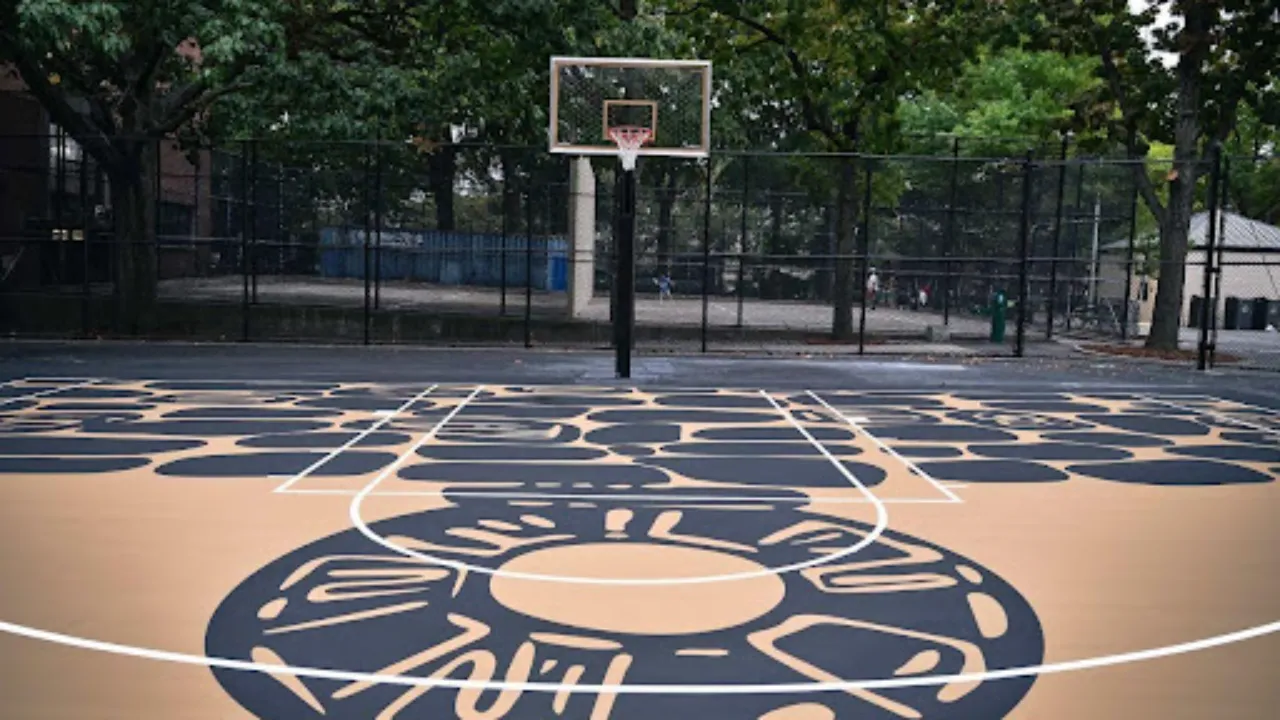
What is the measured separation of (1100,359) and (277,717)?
722 inches

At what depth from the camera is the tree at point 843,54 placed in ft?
65.4

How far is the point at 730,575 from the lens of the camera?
5902 mm

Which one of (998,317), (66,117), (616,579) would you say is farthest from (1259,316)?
(616,579)

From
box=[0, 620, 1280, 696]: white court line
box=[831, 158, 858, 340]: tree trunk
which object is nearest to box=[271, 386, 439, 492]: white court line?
box=[0, 620, 1280, 696]: white court line

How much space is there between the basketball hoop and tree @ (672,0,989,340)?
18.9ft

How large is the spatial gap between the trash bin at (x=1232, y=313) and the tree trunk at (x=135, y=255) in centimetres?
3171

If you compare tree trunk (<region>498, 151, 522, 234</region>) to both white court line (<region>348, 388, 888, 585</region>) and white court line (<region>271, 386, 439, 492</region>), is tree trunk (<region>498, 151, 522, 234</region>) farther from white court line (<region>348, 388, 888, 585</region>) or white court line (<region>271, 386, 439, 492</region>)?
white court line (<region>348, 388, 888, 585</region>)

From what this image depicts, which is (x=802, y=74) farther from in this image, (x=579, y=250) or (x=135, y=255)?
(x=135, y=255)

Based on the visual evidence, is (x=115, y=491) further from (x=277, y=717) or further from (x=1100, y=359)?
(x=1100, y=359)

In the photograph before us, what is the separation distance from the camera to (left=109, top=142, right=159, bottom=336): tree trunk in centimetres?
1934

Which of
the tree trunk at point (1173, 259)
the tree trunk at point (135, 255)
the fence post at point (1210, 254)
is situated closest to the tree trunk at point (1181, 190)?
the tree trunk at point (1173, 259)

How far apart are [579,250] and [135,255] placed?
312 inches

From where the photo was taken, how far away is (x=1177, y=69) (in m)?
20.5

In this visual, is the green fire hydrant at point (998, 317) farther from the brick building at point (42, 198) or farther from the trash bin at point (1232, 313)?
the trash bin at point (1232, 313)
